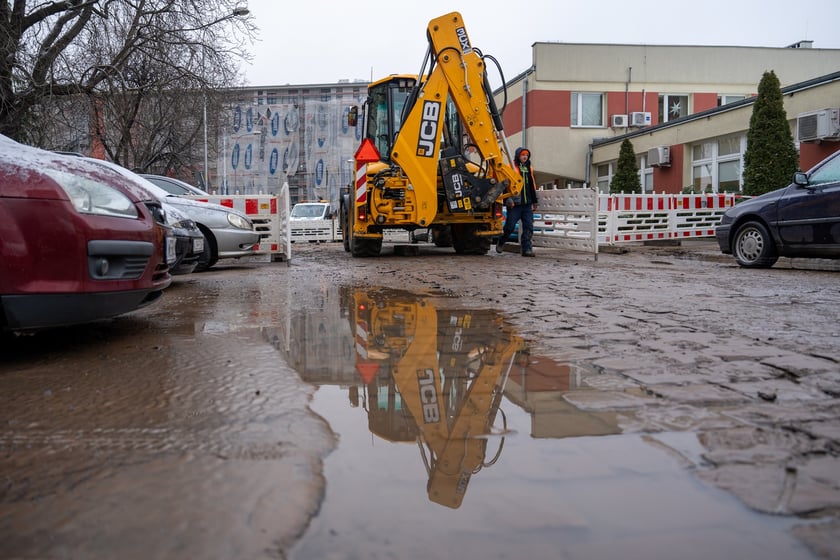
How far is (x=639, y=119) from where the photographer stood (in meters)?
28.8

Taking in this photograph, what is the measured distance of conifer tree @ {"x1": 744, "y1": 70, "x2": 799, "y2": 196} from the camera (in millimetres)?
17203

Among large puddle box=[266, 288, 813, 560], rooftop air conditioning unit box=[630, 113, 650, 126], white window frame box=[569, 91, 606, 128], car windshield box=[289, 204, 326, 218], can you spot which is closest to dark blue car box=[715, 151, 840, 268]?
large puddle box=[266, 288, 813, 560]

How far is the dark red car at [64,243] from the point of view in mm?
3680

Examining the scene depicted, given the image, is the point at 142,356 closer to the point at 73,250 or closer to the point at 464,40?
the point at 73,250

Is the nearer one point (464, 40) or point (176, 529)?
point (176, 529)

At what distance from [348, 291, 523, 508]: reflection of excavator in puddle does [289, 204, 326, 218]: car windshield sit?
22.5 meters

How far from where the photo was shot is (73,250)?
3844 mm

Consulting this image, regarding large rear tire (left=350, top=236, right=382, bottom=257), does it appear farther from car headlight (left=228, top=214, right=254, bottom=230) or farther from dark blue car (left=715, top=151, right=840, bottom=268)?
dark blue car (left=715, top=151, right=840, bottom=268)

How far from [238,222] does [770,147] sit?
13.6 meters

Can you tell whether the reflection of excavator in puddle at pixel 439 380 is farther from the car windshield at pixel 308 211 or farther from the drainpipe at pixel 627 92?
the drainpipe at pixel 627 92

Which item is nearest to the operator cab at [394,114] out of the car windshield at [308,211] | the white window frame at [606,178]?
the car windshield at [308,211]

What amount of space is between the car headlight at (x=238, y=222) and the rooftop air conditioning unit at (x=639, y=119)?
72.8 feet

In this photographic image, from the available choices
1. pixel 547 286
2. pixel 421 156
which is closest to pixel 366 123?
pixel 421 156

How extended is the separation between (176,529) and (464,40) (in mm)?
11443
